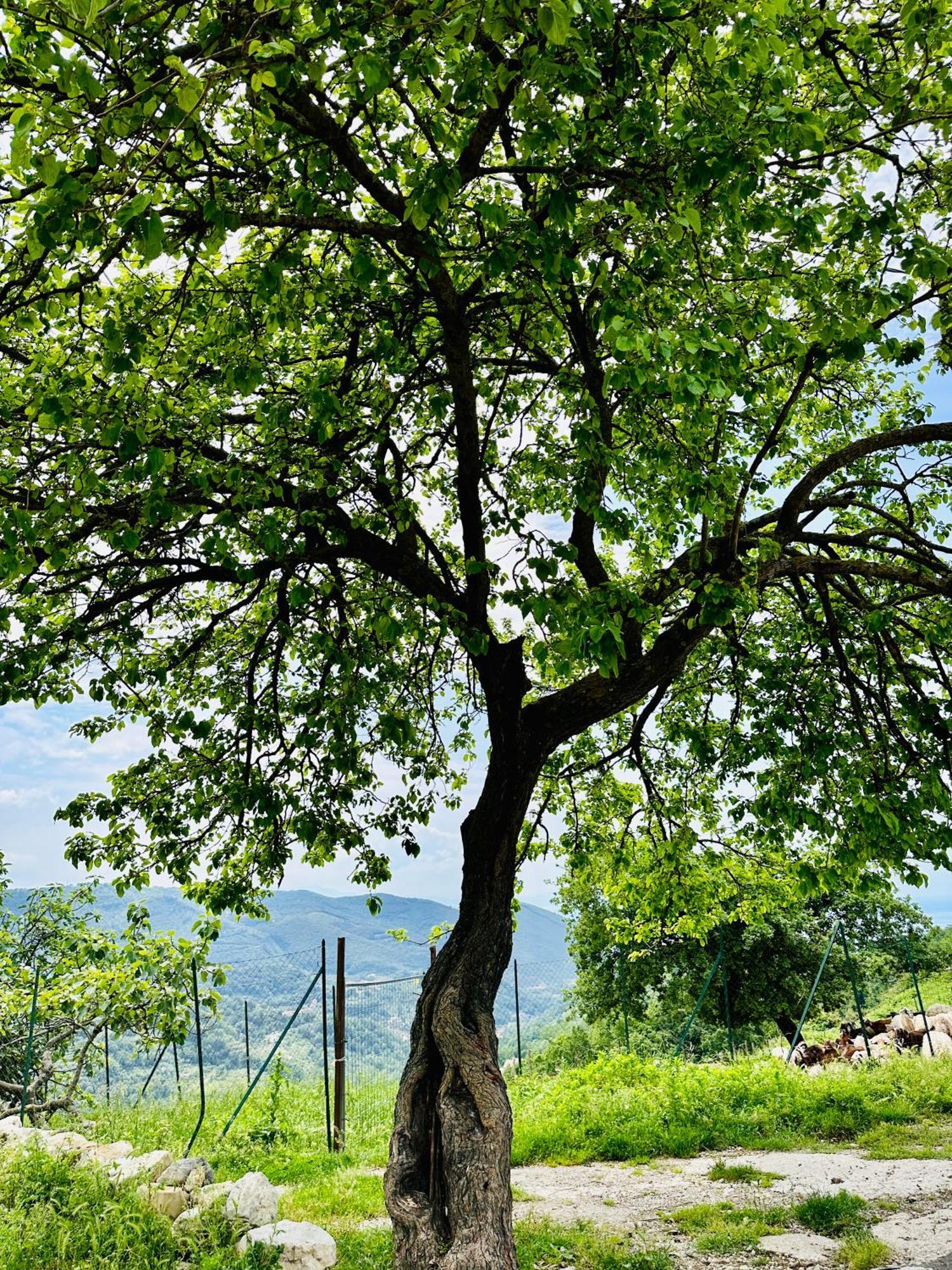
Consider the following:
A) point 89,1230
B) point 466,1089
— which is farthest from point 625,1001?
point 89,1230

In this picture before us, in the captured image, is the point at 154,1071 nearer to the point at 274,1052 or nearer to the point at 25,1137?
the point at 274,1052

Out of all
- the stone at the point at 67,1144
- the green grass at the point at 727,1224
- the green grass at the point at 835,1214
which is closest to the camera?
the green grass at the point at 727,1224

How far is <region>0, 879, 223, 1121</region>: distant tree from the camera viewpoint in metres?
10.1

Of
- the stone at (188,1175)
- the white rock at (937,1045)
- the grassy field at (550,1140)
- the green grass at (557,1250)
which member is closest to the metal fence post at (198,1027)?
the grassy field at (550,1140)

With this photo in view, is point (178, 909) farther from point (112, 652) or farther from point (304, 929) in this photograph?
point (112, 652)

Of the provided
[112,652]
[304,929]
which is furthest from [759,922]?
[304,929]

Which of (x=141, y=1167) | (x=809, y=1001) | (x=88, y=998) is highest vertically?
(x=88, y=998)

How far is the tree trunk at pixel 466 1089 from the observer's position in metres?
5.68

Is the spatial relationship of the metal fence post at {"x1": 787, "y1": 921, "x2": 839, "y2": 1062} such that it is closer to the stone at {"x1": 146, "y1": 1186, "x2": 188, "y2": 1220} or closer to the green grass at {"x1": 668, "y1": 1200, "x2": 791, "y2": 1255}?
the green grass at {"x1": 668, "y1": 1200, "x2": 791, "y2": 1255}

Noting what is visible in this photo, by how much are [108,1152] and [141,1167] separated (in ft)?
3.86

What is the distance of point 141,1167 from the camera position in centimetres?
806

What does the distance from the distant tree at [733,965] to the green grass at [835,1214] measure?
14.4m

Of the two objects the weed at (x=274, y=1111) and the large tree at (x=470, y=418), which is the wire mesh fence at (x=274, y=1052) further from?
the large tree at (x=470, y=418)

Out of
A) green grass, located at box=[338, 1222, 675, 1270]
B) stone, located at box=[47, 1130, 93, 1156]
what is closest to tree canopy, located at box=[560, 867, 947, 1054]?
stone, located at box=[47, 1130, 93, 1156]
